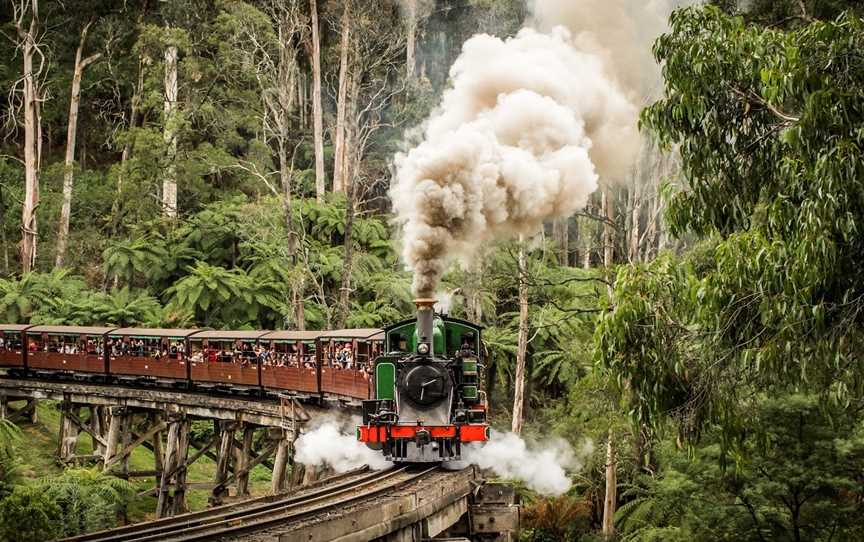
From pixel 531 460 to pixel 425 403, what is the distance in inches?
203

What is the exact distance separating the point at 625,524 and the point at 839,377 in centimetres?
1272

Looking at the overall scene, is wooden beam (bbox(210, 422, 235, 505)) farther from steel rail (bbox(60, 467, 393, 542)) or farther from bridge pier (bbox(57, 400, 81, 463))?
steel rail (bbox(60, 467, 393, 542))

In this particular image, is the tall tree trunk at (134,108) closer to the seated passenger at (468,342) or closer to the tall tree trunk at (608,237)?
the tall tree trunk at (608,237)

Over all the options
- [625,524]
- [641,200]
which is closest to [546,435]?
[625,524]

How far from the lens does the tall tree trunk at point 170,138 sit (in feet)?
134

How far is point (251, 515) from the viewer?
12711 millimetres

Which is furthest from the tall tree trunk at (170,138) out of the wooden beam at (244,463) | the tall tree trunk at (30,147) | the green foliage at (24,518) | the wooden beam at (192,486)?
the green foliage at (24,518)

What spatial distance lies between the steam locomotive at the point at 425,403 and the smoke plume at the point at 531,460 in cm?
90

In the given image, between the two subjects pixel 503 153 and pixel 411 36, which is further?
pixel 411 36

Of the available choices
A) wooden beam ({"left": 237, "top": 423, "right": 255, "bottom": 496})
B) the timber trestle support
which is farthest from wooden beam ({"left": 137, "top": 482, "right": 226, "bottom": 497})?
wooden beam ({"left": 237, "top": 423, "right": 255, "bottom": 496})

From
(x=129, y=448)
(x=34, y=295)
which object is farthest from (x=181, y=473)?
(x=34, y=295)

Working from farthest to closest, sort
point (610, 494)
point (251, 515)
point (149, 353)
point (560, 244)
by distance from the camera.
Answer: point (560, 244) → point (149, 353) → point (610, 494) → point (251, 515)

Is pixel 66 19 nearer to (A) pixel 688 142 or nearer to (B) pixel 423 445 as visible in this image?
(B) pixel 423 445

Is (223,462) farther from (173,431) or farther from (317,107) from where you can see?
(317,107)
